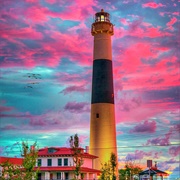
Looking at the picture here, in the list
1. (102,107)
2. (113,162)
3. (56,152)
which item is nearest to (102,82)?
(102,107)

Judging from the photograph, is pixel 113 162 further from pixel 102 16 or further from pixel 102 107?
pixel 102 16

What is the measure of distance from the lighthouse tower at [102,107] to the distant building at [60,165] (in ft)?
6.17

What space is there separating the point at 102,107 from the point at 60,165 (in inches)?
452

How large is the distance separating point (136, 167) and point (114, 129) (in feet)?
81.8

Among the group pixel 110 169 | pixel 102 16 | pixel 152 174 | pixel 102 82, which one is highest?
pixel 102 16

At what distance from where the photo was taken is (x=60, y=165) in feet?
249

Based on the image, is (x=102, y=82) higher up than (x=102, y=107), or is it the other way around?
(x=102, y=82)

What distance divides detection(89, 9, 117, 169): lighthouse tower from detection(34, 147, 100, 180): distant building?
188 centimetres

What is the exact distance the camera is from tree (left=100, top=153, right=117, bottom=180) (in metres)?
72.2

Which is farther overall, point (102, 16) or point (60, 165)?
point (102, 16)

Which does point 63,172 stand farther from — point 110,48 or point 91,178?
point 110,48

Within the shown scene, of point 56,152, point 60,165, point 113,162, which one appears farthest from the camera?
point 56,152

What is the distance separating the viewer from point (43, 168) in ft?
245

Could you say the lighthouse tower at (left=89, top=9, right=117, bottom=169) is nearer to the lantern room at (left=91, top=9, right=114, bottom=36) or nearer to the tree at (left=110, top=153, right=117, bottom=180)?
the lantern room at (left=91, top=9, right=114, bottom=36)
